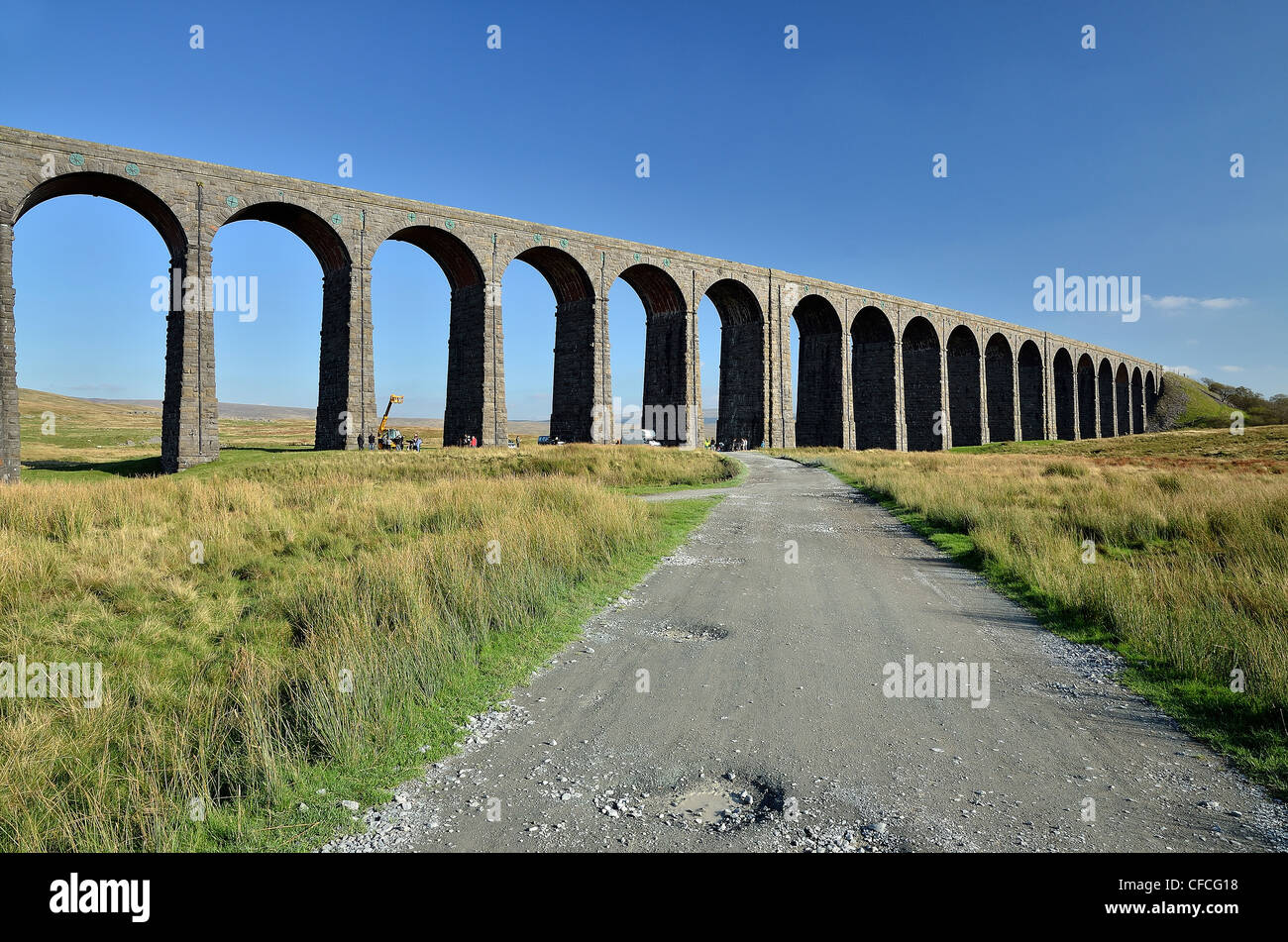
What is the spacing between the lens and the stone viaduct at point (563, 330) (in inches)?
1025

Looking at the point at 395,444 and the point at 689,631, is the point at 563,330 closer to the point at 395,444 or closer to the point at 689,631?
the point at 395,444

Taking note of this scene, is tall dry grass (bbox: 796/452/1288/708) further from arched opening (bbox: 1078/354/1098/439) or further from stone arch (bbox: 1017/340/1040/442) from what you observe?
arched opening (bbox: 1078/354/1098/439)

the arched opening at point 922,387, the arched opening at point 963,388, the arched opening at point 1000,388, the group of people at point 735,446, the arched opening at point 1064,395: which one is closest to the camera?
the group of people at point 735,446

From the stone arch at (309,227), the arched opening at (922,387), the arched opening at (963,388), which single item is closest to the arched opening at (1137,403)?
the arched opening at (963,388)

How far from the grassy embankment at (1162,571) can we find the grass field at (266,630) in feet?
15.8

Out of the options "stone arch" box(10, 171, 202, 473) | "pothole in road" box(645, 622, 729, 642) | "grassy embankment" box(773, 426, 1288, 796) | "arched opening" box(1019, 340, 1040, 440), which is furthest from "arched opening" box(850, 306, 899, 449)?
"pothole in road" box(645, 622, 729, 642)

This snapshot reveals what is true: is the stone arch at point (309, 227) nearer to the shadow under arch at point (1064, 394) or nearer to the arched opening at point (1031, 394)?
the arched opening at point (1031, 394)

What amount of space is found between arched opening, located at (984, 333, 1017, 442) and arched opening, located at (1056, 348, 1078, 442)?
42.3ft

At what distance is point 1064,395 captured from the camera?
260 ft

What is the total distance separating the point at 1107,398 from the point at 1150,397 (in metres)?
23.9

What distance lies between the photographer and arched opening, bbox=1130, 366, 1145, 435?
98.9m

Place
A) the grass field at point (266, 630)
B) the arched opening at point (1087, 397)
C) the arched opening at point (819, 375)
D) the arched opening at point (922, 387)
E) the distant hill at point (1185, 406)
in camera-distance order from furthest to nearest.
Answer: the distant hill at point (1185, 406)
the arched opening at point (1087, 397)
the arched opening at point (922, 387)
the arched opening at point (819, 375)
the grass field at point (266, 630)

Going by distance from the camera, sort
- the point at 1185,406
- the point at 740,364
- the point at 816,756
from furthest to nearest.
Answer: the point at 1185,406
the point at 740,364
the point at 816,756

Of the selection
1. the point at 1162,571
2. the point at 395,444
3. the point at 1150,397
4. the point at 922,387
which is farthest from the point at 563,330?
the point at 1150,397
